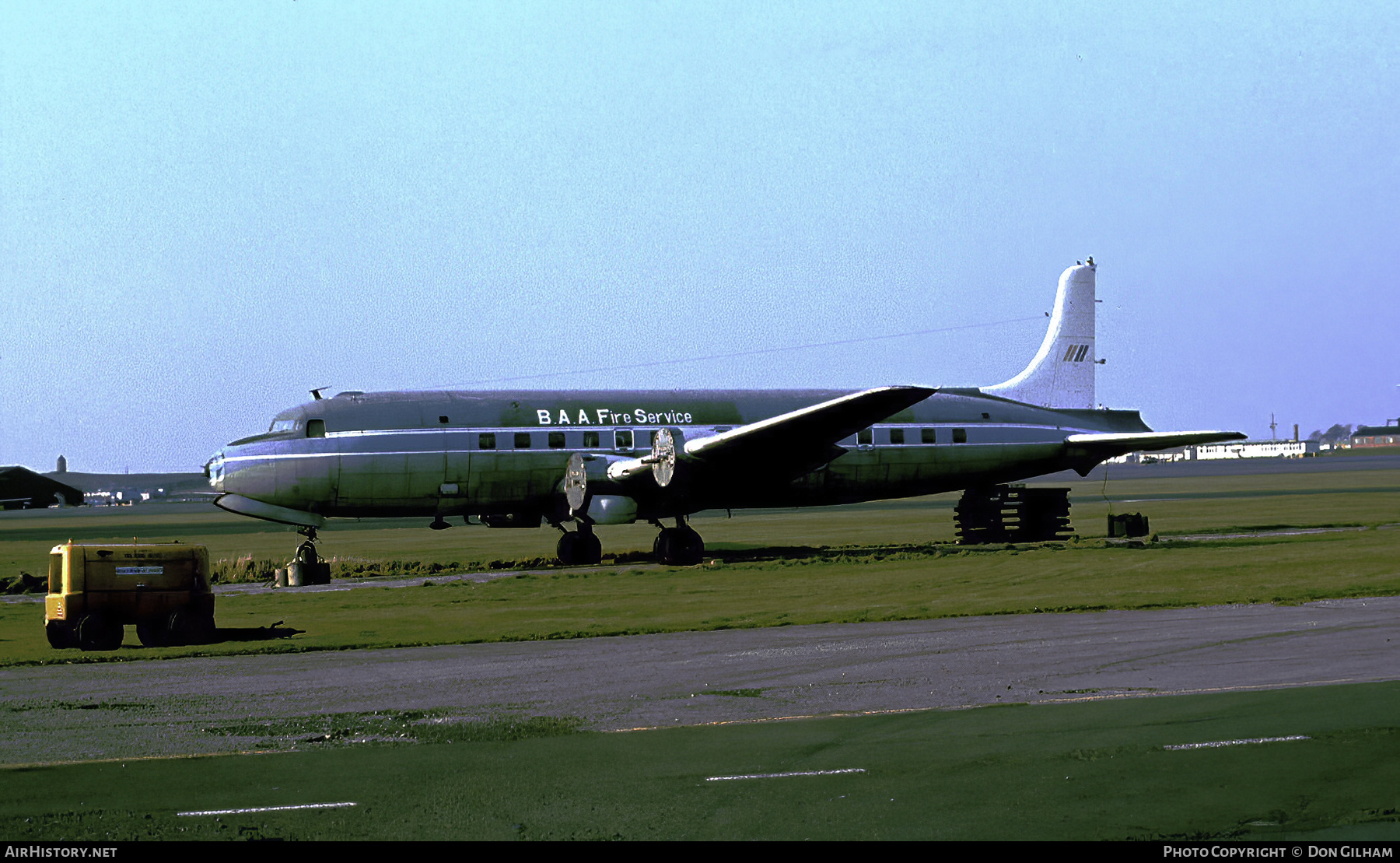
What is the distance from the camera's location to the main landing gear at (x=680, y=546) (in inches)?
1346

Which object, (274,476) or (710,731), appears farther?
(274,476)

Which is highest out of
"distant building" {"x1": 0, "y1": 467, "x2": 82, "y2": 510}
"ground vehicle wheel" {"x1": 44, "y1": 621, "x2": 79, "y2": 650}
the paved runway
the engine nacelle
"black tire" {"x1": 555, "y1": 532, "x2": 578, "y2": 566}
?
"distant building" {"x1": 0, "y1": 467, "x2": 82, "y2": 510}

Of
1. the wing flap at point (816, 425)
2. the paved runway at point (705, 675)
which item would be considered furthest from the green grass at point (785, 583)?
the wing flap at point (816, 425)

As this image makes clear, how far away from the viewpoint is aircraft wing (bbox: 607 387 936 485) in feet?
101

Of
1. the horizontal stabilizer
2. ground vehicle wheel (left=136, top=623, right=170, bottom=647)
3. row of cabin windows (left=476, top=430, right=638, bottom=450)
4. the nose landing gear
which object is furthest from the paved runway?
the horizontal stabilizer

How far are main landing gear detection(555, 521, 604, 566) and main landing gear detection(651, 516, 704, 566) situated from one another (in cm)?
178

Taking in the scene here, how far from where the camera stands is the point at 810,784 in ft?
29.8

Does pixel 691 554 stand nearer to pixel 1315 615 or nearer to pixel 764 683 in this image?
pixel 1315 615

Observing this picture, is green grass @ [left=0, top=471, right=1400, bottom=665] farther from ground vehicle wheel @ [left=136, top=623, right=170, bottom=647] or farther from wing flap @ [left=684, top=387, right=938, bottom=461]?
wing flap @ [left=684, top=387, right=938, bottom=461]

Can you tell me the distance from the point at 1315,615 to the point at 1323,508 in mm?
36045

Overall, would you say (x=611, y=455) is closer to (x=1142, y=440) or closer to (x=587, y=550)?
(x=587, y=550)
